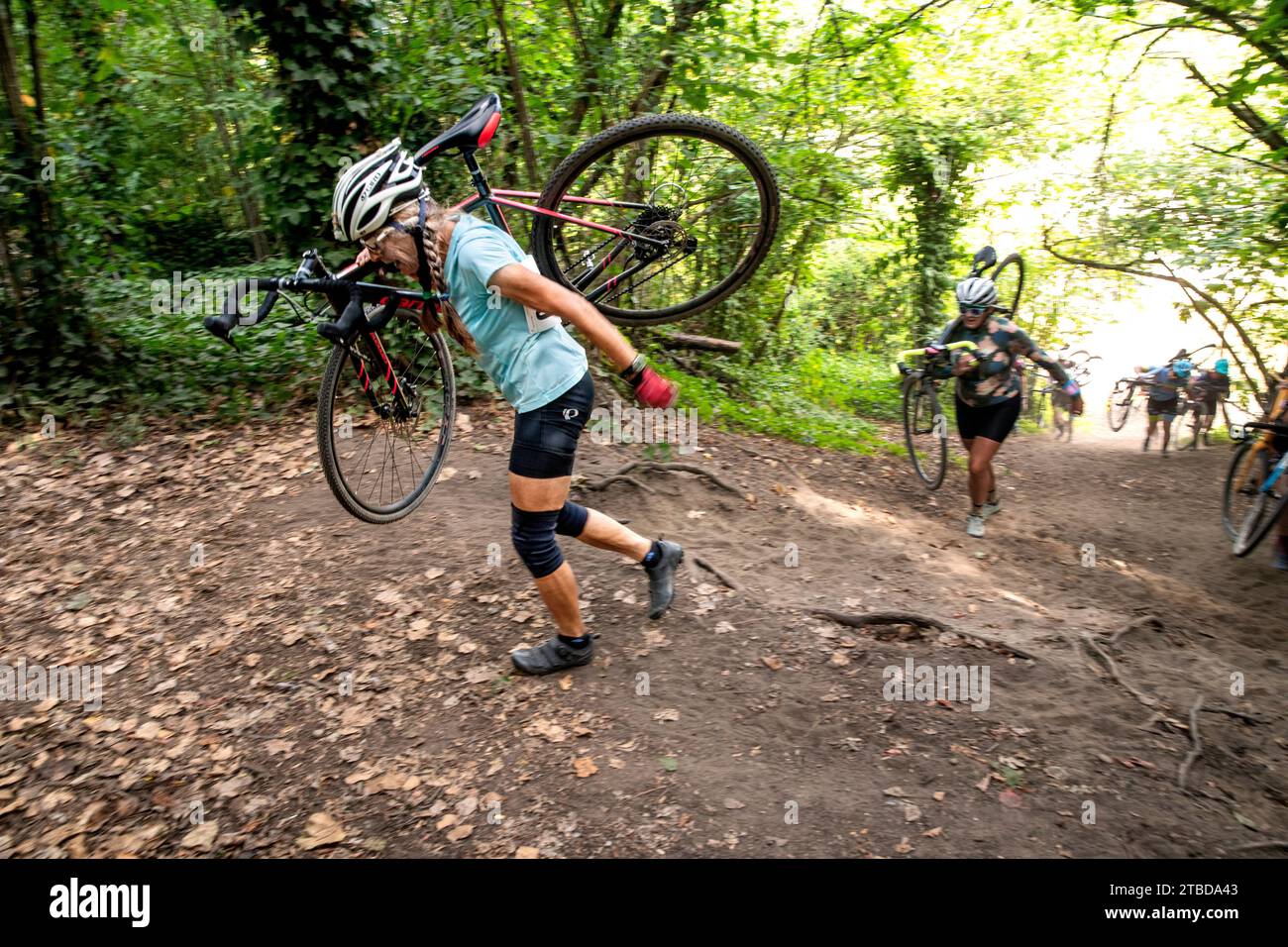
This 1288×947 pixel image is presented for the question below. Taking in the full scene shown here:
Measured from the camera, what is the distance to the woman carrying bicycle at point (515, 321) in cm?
286

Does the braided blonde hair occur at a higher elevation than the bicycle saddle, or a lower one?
lower

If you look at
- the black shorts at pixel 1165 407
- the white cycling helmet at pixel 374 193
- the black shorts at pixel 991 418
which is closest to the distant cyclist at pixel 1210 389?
the black shorts at pixel 1165 407

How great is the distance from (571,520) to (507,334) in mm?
944

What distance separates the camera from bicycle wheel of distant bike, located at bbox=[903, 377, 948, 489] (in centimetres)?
791

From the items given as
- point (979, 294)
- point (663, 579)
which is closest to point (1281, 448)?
point (979, 294)

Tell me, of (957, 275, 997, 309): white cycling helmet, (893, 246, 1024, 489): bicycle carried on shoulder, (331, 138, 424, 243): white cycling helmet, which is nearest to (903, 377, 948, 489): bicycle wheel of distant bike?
(893, 246, 1024, 489): bicycle carried on shoulder

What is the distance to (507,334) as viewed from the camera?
10.3ft

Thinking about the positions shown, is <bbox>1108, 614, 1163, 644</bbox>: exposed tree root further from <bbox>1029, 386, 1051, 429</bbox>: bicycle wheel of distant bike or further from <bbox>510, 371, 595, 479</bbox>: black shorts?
<bbox>1029, 386, 1051, 429</bbox>: bicycle wheel of distant bike

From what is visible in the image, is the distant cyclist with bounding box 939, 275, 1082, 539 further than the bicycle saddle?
Yes

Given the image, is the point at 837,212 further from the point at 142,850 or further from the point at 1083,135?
the point at 142,850

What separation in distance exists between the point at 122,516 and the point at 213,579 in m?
1.28

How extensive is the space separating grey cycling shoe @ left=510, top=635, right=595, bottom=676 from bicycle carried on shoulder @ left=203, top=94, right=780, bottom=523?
1060 mm

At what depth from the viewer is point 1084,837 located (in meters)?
2.92
